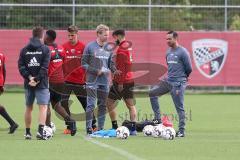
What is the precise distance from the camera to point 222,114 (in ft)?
72.6

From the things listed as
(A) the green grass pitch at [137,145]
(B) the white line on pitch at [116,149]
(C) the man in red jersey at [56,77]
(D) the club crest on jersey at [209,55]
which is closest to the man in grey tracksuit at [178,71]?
(A) the green grass pitch at [137,145]

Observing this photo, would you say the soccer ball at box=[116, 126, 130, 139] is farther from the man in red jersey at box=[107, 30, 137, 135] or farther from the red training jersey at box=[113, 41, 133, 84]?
the red training jersey at box=[113, 41, 133, 84]

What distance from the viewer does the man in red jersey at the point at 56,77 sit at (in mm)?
16469

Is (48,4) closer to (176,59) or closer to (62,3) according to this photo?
(62,3)

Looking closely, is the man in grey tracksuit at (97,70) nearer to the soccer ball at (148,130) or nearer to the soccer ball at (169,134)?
the soccer ball at (148,130)

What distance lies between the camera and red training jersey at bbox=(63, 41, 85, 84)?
17.2 meters

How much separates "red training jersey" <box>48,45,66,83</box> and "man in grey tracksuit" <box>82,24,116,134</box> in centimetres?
55

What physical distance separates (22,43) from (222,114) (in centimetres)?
1140

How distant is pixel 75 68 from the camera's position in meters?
17.5

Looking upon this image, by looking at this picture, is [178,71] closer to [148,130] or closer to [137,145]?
[148,130]

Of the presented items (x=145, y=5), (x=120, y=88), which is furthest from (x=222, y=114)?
(x=145, y=5)

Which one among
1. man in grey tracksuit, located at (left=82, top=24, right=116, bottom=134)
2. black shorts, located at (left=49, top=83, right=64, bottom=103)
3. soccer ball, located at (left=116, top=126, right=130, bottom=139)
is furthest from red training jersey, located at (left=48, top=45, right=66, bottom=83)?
soccer ball, located at (left=116, top=126, right=130, bottom=139)

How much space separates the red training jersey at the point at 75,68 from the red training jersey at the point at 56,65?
296 millimetres

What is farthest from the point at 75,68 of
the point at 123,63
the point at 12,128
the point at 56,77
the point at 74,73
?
the point at 12,128
